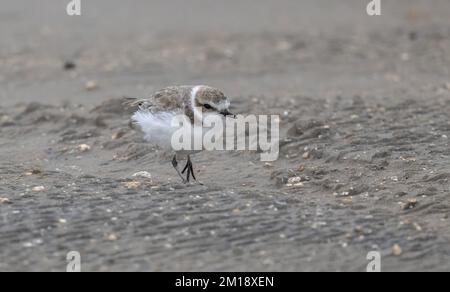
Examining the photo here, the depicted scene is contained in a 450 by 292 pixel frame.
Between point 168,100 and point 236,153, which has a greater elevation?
point 168,100

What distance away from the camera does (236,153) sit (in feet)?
29.6

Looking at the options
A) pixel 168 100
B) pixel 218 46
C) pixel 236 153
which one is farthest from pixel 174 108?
pixel 218 46

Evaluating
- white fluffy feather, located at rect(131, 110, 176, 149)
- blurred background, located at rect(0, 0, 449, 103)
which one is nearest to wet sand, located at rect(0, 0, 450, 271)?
blurred background, located at rect(0, 0, 449, 103)

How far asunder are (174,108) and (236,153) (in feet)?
5.96

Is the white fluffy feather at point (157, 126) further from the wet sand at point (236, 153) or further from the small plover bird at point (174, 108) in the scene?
the wet sand at point (236, 153)

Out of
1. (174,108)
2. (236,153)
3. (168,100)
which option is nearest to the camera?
(174,108)

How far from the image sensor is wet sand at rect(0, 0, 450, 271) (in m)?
6.12

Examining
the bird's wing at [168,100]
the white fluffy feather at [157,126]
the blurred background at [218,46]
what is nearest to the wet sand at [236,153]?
the blurred background at [218,46]

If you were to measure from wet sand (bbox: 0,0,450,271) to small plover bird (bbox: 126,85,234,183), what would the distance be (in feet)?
1.52

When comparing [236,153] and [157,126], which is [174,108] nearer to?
[157,126]

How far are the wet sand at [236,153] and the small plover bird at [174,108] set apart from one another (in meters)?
0.46

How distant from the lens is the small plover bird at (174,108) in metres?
7.22

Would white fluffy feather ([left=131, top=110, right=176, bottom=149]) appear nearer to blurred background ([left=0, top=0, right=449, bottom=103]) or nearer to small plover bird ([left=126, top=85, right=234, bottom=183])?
small plover bird ([left=126, top=85, right=234, bottom=183])
